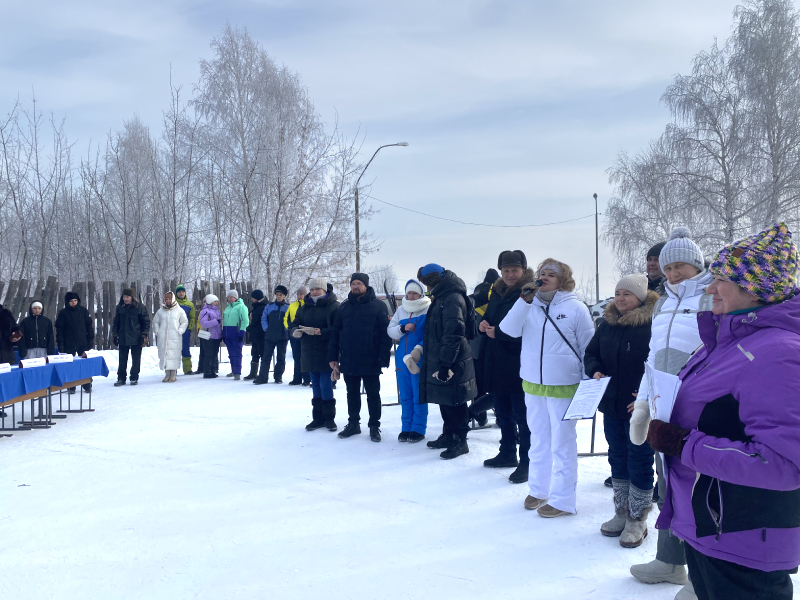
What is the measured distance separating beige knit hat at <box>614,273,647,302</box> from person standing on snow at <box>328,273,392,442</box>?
3.57 meters

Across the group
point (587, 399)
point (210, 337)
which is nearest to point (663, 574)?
point (587, 399)

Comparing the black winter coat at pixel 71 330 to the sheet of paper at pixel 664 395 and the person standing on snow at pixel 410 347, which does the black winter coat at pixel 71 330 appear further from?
the sheet of paper at pixel 664 395

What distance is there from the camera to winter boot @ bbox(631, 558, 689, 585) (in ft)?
11.5

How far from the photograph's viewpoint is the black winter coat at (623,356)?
4.10 metres

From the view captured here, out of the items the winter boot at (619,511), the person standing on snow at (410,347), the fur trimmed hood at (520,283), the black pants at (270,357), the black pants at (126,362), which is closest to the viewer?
the winter boot at (619,511)

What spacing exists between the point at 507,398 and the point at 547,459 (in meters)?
1.19

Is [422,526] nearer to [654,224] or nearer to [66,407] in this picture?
[66,407]

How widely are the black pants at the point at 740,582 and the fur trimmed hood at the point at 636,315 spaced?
2.25m

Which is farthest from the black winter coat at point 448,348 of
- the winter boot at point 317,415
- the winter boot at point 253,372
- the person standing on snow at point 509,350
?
the winter boot at point 253,372

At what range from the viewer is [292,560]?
3.96 m

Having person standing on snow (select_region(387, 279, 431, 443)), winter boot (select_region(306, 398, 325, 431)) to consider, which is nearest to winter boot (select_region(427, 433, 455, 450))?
person standing on snow (select_region(387, 279, 431, 443))

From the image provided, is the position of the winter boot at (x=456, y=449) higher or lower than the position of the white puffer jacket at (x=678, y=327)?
lower

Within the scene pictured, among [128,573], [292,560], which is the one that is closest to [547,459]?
[292,560]

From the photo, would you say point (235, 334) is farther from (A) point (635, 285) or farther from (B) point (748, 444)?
(B) point (748, 444)
